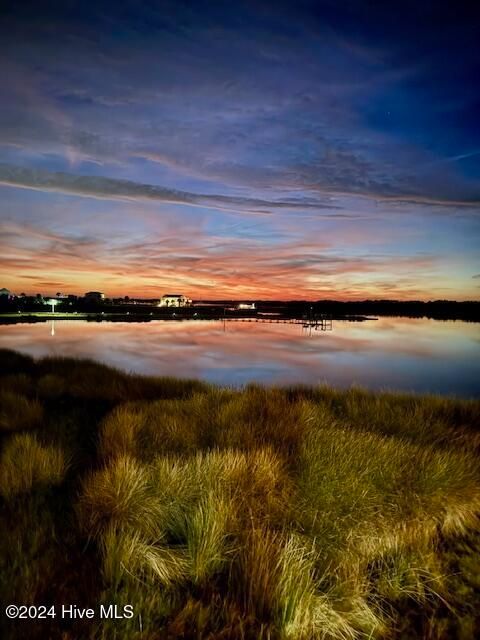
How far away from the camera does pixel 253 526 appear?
3221 mm

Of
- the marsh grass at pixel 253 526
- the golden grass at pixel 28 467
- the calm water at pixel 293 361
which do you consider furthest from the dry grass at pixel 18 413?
the calm water at pixel 293 361

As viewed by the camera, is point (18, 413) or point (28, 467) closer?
point (28, 467)

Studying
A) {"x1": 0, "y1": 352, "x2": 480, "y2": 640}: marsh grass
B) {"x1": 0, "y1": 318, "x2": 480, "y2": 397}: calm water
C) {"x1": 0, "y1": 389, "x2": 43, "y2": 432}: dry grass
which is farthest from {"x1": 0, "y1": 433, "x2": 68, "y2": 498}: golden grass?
{"x1": 0, "y1": 318, "x2": 480, "y2": 397}: calm water

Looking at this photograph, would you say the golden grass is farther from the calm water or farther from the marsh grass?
the calm water

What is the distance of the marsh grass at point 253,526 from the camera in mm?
2840

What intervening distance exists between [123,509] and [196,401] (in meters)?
3.57

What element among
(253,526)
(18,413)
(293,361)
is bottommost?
(293,361)

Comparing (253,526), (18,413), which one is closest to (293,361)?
(18,413)

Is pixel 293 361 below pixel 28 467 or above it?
below

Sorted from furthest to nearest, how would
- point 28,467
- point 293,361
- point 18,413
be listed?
1. point 293,361
2. point 18,413
3. point 28,467

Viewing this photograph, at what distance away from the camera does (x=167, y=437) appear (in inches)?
220

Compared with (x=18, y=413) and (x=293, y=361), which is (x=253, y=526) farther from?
(x=293, y=361)

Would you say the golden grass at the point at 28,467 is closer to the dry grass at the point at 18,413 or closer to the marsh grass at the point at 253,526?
the marsh grass at the point at 253,526

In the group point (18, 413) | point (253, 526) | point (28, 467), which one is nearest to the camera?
point (253, 526)
